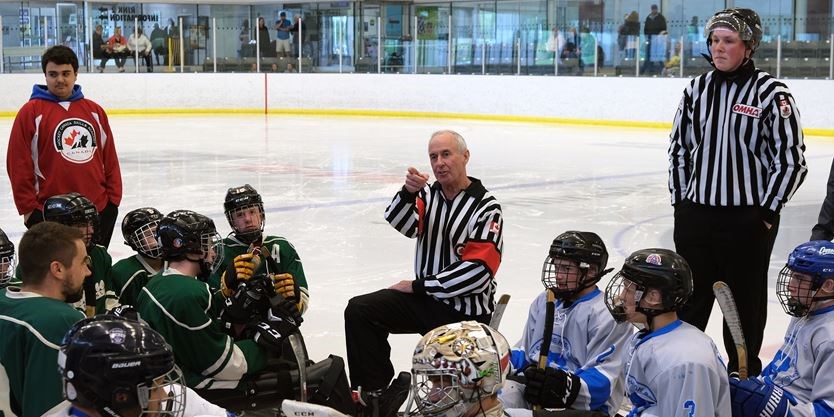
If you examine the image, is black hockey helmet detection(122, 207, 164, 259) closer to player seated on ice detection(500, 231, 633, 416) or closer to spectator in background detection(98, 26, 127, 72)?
player seated on ice detection(500, 231, 633, 416)

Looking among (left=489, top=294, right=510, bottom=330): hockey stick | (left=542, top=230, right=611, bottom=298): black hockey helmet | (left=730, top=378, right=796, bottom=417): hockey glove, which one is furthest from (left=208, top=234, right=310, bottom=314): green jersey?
(left=730, top=378, right=796, bottom=417): hockey glove

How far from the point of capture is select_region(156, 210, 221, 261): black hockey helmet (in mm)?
3172

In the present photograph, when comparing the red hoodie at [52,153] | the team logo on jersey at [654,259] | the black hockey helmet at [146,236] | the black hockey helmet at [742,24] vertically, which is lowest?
the black hockey helmet at [146,236]

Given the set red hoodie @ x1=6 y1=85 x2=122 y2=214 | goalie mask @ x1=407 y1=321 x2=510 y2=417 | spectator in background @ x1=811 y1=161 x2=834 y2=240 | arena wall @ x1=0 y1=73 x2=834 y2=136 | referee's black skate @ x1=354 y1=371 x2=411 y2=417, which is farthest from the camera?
arena wall @ x1=0 y1=73 x2=834 y2=136

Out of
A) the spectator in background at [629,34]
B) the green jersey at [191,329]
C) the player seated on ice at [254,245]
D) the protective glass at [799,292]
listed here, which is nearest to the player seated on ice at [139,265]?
the player seated on ice at [254,245]

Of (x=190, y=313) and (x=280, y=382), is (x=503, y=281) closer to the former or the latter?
(x=280, y=382)

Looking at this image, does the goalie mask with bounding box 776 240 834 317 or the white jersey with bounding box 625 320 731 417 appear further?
the goalie mask with bounding box 776 240 834 317

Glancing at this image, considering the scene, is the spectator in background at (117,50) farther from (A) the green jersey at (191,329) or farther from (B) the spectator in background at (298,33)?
(A) the green jersey at (191,329)

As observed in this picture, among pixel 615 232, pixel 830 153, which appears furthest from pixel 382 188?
pixel 830 153

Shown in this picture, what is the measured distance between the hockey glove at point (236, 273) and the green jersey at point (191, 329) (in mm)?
442

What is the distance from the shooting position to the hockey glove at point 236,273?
11.8 ft

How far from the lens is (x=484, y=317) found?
3.84 m

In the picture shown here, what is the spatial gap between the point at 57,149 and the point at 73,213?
124 cm

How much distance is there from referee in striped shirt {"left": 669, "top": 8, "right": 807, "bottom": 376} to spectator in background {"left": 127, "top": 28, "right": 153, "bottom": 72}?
17.5 metres
